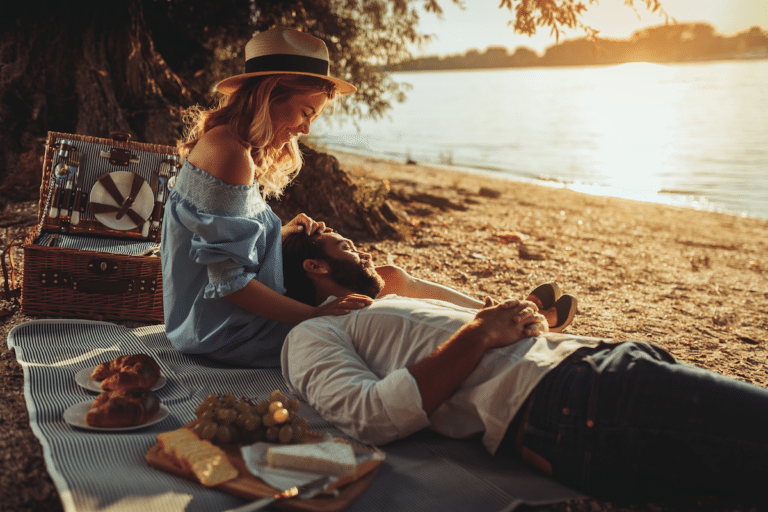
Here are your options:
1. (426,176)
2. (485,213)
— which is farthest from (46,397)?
(426,176)

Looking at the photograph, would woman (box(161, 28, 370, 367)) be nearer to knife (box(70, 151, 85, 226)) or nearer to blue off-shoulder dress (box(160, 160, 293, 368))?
blue off-shoulder dress (box(160, 160, 293, 368))

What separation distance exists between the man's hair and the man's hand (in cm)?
101

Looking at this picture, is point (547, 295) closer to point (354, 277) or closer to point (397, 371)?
point (354, 277)

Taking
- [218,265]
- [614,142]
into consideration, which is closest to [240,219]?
[218,265]

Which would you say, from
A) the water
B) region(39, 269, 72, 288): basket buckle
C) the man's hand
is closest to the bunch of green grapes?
the man's hand

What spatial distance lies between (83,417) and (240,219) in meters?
1.11

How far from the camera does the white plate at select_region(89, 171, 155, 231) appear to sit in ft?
A: 14.6

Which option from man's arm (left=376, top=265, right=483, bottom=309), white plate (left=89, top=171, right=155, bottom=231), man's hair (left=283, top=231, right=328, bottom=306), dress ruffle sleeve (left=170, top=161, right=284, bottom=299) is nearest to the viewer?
dress ruffle sleeve (left=170, top=161, right=284, bottom=299)

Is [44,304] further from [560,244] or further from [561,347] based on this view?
[560,244]

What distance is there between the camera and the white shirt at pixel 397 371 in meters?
2.20

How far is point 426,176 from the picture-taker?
14.8 meters

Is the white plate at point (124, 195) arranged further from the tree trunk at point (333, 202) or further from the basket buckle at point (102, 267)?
the tree trunk at point (333, 202)

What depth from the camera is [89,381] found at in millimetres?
2754

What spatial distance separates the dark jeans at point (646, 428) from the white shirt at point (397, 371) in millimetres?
115
